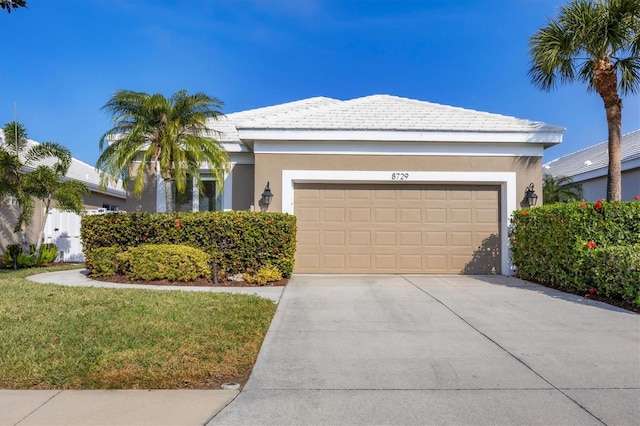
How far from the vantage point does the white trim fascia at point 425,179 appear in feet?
35.8

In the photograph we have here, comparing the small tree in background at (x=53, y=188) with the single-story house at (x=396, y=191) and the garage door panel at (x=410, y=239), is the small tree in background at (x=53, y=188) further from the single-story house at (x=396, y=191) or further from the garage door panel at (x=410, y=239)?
the garage door panel at (x=410, y=239)

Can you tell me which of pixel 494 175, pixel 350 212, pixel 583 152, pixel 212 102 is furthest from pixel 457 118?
pixel 583 152

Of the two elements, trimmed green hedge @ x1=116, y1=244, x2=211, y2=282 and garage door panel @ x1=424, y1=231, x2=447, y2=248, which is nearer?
trimmed green hedge @ x1=116, y1=244, x2=211, y2=282

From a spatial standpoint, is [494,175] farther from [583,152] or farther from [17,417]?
[583,152]

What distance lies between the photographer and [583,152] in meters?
22.0

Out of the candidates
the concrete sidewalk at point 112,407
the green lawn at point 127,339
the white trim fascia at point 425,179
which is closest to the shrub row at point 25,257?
the green lawn at point 127,339

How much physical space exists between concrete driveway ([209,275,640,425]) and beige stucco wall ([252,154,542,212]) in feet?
14.0

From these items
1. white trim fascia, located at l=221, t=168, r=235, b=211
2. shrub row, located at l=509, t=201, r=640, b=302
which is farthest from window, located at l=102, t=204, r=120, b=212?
shrub row, located at l=509, t=201, r=640, b=302

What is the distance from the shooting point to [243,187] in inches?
473

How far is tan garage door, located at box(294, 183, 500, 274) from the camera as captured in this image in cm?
1104

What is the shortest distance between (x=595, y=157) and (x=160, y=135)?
59.8 ft

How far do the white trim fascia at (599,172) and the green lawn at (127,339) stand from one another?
43.4 feet

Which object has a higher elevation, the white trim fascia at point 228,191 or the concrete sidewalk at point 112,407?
the white trim fascia at point 228,191

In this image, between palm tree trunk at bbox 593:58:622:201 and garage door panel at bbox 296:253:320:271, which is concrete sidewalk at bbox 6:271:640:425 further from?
palm tree trunk at bbox 593:58:622:201
